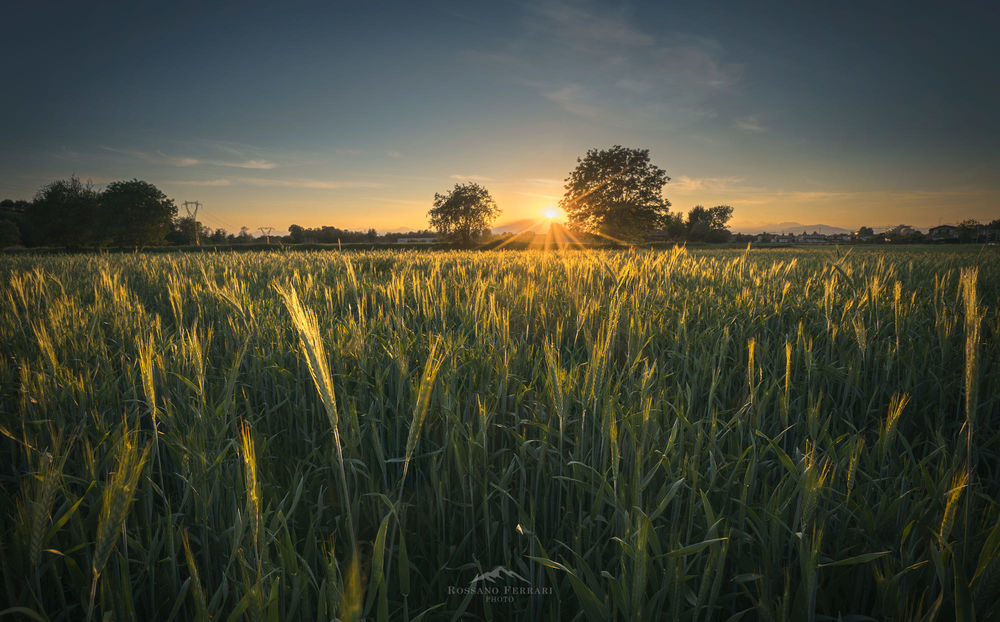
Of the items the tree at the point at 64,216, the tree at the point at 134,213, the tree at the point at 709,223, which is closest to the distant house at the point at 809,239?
the tree at the point at 709,223

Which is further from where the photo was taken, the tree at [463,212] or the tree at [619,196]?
the tree at [463,212]

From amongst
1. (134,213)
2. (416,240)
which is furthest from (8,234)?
(416,240)

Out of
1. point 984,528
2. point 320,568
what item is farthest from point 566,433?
point 984,528

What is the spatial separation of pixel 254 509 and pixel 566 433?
118 cm

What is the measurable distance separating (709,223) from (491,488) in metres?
110

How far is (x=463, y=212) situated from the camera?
59875mm

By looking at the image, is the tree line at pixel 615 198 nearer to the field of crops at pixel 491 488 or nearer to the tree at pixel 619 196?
the tree at pixel 619 196

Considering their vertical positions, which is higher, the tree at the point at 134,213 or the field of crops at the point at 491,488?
the tree at the point at 134,213

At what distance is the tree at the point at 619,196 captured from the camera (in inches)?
1556

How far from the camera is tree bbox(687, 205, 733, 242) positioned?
274 ft

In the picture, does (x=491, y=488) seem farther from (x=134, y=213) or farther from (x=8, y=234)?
(x=8, y=234)

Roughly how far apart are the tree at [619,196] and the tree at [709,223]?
166ft

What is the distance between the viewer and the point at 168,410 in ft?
4.28

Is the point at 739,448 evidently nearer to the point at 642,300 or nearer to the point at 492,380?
the point at 492,380
